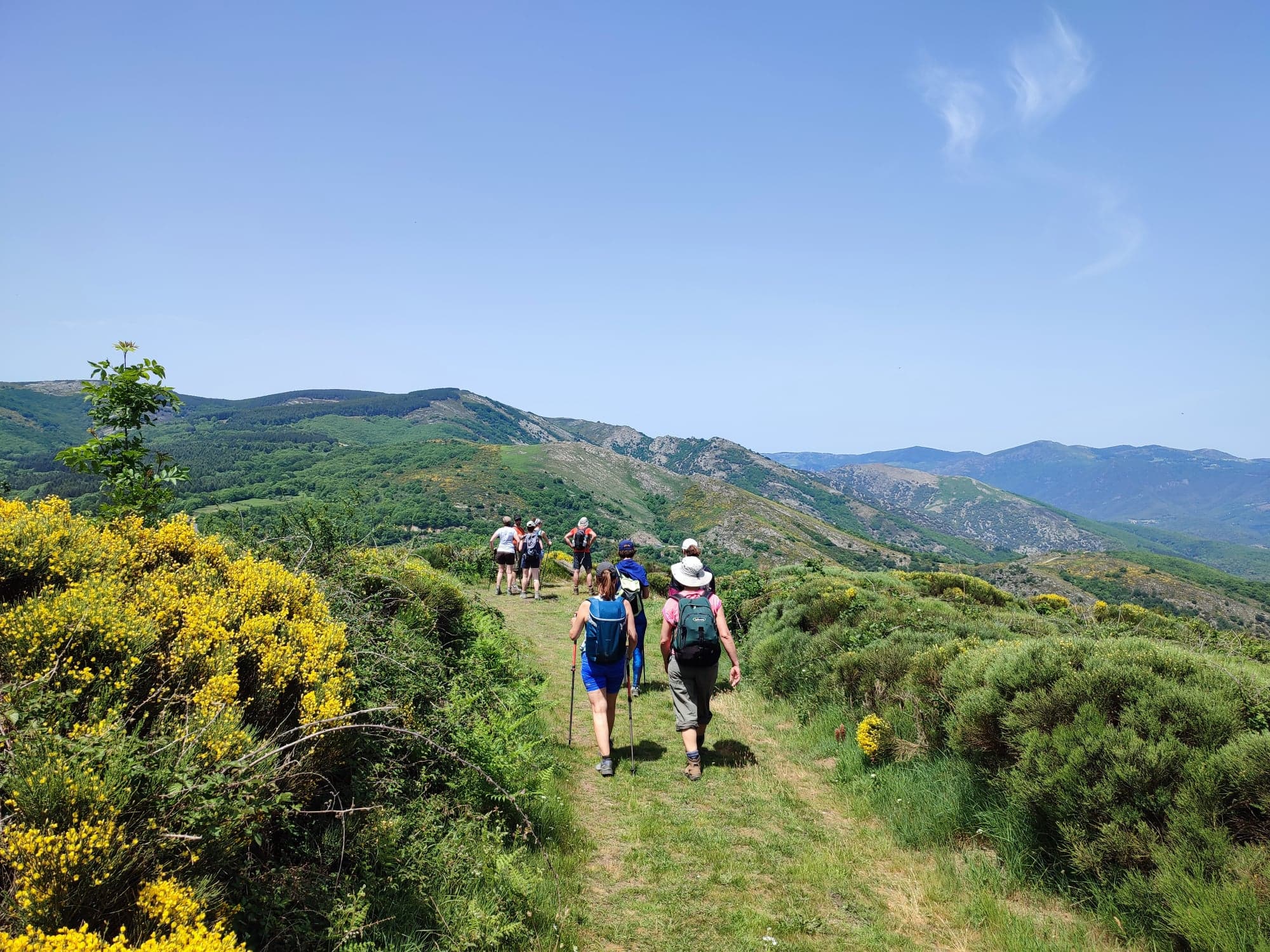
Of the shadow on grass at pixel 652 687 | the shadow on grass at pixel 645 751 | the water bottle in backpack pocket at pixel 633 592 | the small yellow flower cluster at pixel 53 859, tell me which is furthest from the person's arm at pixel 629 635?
the small yellow flower cluster at pixel 53 859

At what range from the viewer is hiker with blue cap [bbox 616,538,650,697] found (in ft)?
29.5

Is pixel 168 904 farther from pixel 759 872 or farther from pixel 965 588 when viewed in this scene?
pixel 965 588

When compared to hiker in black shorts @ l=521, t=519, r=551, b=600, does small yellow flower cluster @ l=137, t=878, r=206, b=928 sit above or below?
above

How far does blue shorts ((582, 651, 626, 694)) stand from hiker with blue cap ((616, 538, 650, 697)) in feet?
5.99

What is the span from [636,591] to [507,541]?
8318 millimetres

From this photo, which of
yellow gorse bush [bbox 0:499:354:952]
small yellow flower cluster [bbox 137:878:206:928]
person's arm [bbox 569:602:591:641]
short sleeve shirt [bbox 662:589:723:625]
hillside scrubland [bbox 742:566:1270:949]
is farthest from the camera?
short sleeve shirt [bbox 662:589:723:625]

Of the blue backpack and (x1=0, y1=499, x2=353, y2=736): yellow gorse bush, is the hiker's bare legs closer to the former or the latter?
the blue backpack

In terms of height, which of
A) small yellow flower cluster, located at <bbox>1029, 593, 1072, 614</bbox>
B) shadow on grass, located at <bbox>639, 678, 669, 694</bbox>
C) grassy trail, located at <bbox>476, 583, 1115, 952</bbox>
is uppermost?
small yellow flower cluster, located at <bbox>1029, 593, 1072, 614</bbox>

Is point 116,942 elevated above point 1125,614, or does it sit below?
above

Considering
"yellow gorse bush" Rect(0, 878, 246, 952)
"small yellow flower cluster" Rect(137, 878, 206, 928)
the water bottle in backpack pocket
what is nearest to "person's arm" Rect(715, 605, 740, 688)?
the water bottle in backpack pocket

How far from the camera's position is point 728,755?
7.56m

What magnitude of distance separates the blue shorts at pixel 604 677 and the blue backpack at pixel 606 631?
0.19ft

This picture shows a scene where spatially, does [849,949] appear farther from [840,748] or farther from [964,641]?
[964,641]

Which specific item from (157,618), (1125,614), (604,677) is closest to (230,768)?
(157,618)
